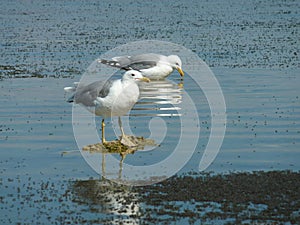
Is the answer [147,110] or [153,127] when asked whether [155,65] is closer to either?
[147,110]

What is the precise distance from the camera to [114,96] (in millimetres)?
13320

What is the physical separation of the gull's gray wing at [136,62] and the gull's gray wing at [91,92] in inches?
285

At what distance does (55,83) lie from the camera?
20.4m

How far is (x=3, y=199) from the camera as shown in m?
10.9

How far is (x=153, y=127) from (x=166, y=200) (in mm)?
4771

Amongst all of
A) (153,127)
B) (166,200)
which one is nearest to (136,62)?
(153,127)

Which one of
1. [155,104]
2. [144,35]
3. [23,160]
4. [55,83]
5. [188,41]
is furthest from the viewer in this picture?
[144,35]

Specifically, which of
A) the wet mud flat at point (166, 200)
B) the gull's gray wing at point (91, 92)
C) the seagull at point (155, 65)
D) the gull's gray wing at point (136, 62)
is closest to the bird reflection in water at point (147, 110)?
the seagull at point (155, 65)

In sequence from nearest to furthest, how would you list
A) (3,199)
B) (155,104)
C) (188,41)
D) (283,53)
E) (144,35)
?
(3,199) < (155,104) < (283,53) < (188,41) < (144,35)

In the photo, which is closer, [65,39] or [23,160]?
[23,160]

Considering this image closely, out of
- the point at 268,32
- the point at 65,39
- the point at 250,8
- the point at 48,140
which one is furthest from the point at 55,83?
the point at 250,8

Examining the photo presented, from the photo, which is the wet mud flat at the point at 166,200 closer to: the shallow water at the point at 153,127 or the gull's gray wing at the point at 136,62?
the shallow water at the point at 153,127

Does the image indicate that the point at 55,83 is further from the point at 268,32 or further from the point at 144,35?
the point at 268,32

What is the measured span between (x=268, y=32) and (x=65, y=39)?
A: 8.16 metres
